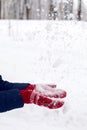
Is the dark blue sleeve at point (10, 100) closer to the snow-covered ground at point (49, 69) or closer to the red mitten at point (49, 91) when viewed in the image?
the red mitten at point (49, 91)

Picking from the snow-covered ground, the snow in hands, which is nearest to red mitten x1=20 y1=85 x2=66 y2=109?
the snow in hands

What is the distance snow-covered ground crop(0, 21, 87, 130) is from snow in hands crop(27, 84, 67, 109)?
130 cm

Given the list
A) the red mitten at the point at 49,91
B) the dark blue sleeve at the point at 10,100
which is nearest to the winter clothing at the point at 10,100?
the dark blue sleeve at the point at 10,100

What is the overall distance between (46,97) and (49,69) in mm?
3413

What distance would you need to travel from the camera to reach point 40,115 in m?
5.29

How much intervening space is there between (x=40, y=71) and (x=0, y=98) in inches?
137

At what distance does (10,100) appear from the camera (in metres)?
3.43

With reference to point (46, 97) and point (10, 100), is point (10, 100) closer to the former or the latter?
point (10, 100)

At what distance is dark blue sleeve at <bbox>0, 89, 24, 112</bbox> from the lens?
339 centimetres

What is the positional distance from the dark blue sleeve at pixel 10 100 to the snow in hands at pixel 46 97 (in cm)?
13

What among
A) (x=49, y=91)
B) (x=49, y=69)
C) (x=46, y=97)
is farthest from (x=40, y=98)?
(x=49, y=69)

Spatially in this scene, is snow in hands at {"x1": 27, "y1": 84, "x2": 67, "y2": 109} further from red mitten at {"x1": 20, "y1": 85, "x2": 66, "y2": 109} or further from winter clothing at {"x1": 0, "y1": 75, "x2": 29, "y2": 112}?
winter clothing at {"x1": 0, "y1": 75, "x2": 29, "y2": 112}

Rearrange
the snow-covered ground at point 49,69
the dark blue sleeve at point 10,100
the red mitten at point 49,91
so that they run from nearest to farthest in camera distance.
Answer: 1. the dark blue sleeve at point 10,100
2. the red mitten at point 49,91
3. the snow-covered ground at point 49,69

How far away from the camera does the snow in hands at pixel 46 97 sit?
11.6ft
